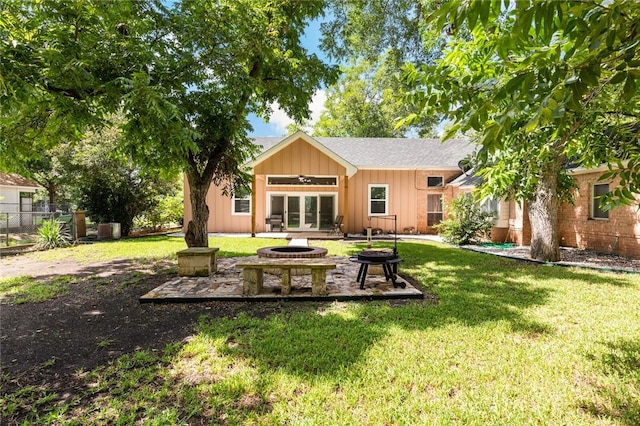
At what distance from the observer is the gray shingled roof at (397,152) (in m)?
18.7

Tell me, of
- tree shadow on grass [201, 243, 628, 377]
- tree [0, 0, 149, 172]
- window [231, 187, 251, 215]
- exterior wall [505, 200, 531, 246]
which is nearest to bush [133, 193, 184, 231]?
window [231, 187, 251, 215]

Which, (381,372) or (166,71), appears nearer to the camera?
(381,372)

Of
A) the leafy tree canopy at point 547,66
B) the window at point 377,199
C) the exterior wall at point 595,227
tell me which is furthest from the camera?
the window at point 377,199

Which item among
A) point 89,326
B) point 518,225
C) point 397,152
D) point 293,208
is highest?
point 397,152

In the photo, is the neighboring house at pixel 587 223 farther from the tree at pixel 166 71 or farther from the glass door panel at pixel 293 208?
the glass door panel at pixel 293 208

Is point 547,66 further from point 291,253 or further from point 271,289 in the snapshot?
point 291,253

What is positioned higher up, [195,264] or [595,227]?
[595,227]

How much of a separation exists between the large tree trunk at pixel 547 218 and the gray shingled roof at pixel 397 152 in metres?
8.57

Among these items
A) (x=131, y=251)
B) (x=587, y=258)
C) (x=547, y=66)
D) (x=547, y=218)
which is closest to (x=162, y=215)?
(x=131, y=251)

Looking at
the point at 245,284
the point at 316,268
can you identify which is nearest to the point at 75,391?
the point at 245,284

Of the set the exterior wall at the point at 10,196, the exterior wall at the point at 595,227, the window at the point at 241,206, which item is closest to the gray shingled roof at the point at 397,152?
the window at the point at 241,206

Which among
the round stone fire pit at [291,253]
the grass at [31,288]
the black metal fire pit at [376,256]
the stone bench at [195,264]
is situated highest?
the black metal fire pit at [376,256]

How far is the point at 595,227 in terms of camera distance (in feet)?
38.0

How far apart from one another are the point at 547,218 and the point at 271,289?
8.81m
